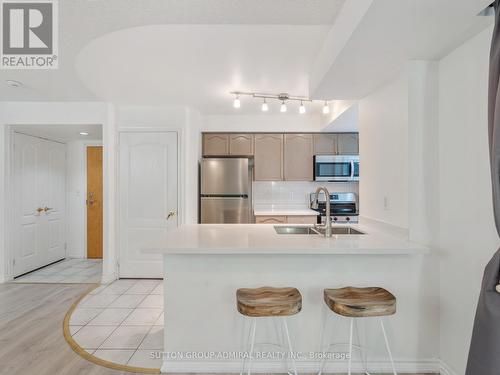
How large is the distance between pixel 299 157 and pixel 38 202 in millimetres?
3923

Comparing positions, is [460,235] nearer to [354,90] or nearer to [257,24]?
[354,90]

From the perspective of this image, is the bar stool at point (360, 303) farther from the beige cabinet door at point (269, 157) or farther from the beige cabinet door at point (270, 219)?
the beige cabinet door at point (269, 157)

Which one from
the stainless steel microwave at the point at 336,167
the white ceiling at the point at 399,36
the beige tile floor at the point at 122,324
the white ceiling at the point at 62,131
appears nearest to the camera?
the white ceiling at the point at 399,36

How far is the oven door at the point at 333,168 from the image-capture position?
436 cm

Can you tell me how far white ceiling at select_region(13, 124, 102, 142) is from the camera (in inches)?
150

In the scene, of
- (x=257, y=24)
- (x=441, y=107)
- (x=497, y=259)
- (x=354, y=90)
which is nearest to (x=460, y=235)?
(x=497, y=259)

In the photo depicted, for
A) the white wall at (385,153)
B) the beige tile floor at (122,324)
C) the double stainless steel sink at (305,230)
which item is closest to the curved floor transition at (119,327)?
the beige tile floor at (122,324)

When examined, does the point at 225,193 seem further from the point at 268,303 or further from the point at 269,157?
the point at 268,303

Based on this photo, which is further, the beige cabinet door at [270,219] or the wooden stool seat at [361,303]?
the beige cabinet door at [270,219]

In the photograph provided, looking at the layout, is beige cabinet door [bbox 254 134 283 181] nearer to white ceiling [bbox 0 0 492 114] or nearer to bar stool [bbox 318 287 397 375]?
white ceiling [bbox 0 0 492 114]

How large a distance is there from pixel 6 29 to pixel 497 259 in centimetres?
328

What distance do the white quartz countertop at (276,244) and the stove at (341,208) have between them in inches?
80.0

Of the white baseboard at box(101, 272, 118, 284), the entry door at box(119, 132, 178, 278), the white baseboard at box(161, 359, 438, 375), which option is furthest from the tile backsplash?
the white baseboard at box(161, 359, 438, 375)

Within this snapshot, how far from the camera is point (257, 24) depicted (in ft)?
6.41
